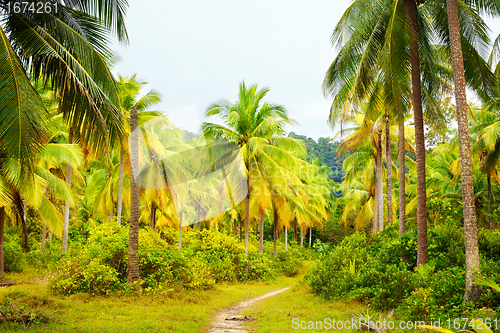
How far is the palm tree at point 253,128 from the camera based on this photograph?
17.1m

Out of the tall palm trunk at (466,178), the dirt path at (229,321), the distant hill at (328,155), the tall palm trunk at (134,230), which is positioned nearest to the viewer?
the tall palm trunk at (466,178)

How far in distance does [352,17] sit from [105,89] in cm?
680

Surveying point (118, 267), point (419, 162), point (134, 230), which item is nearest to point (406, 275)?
point (419, 162)

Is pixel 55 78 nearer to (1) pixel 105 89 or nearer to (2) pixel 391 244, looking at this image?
(1) pixel 105 89

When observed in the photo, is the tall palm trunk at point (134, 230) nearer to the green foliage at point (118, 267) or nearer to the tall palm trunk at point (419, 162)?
the green foliage at point (118, 267)

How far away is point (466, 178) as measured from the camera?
6828 millimetres

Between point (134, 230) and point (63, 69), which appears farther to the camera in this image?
point (134, 230)

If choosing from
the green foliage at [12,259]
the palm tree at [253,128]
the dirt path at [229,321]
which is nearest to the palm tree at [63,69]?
the dirt path at [229,321]

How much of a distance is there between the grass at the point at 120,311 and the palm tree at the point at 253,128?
7695 millimetres

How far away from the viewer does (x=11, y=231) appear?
896 inches

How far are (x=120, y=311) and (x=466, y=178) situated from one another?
27.0 feet

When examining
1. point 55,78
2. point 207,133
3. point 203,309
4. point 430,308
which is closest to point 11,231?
point 207,133

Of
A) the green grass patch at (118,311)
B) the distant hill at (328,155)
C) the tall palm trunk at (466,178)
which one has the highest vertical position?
the distant hill at (328,155)

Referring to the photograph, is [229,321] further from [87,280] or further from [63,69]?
[63,69]
